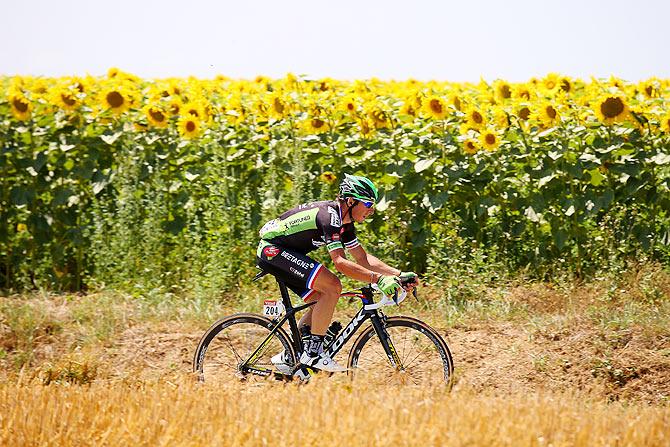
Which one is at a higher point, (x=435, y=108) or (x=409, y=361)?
(x=435, y=108)

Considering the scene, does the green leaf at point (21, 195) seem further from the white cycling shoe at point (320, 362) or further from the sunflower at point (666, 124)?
the sunflower at point (666, 124)

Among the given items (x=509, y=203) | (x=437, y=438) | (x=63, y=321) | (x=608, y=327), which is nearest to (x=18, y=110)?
(x=63, y=321)

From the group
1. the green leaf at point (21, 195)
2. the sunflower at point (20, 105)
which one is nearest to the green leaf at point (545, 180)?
the green leaf at point (21, 195)

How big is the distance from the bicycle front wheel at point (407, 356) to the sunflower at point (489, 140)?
3.27 meters

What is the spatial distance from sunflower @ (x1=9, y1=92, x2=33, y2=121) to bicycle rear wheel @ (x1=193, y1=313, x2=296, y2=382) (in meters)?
4.77

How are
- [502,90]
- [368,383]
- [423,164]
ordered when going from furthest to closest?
[502,90]
[423,164]
[368,383]

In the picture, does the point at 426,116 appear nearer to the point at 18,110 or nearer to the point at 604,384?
the point at 604,384

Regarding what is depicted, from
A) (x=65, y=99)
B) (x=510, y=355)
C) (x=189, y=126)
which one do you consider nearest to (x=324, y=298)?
(x=510, y=355)

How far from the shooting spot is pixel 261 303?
9766 mm

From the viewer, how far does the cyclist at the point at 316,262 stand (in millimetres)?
7344

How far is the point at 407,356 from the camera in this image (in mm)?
7746

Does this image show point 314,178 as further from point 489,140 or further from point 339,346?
point 339,346

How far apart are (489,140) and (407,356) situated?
139 inches

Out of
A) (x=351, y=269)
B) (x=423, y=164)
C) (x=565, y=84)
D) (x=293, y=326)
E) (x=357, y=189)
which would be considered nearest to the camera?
(x=351, y=269)
